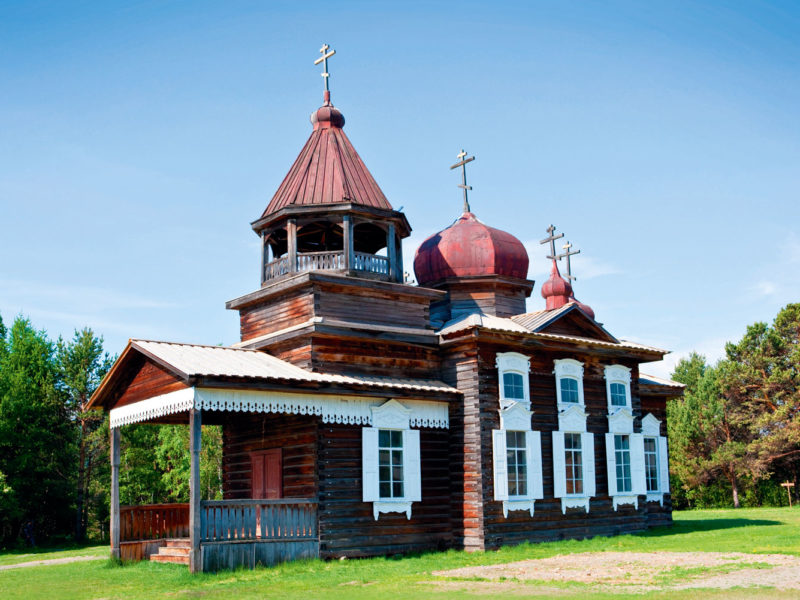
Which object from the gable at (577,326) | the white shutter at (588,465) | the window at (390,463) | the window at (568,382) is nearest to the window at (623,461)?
the white shutter at (588,465)

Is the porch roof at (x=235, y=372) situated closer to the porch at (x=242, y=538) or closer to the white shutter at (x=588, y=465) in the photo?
the porch at (x=242, y=538)

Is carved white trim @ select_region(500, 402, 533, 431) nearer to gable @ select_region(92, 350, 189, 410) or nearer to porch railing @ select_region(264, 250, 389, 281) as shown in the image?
porch railing @ select_region(264, 250, 389, 281)

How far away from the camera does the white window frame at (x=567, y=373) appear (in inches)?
886

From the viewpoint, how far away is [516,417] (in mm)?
21109

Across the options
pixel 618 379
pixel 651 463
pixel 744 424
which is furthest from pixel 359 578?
pixel 744 424

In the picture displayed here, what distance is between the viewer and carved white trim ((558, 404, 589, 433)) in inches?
878

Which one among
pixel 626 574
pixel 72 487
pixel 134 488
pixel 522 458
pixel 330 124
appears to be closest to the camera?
pixel 626 574

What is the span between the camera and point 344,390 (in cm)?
1836

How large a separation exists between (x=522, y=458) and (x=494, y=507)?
1631 mm

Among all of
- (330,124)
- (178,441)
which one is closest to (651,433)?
(330,124)

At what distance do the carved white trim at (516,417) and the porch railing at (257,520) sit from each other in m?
5.45

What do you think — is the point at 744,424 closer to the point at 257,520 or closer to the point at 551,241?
the point at 551,241

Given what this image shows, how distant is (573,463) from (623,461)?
Answer: 2.37 meters

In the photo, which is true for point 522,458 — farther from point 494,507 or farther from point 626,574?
Result: point 626,574
